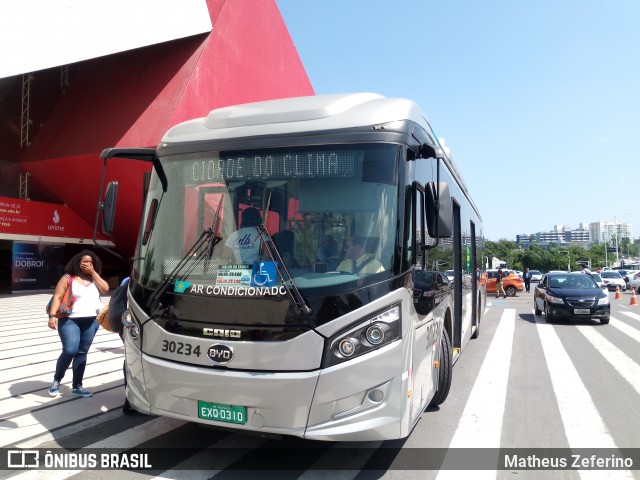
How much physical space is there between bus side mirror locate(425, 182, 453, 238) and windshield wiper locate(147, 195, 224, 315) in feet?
5.68

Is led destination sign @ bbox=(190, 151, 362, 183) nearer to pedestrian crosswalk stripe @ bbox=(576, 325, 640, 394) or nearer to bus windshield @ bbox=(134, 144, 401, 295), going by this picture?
bus windshield @ bbox=(134, 144, 401, 295)

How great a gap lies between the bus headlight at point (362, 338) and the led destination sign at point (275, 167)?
115 cm

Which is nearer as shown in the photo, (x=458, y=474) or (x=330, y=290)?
(x=330, y=290)

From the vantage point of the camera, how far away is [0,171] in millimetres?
23609

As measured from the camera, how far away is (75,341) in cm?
575

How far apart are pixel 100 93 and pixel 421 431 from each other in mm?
21004

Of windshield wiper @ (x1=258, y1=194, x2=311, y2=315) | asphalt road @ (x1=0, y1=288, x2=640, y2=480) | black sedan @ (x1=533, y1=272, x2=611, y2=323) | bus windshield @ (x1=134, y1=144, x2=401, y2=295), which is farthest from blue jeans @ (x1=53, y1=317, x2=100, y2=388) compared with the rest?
black sedan @ (x1=533, y1=272, x2=611, y2=323)

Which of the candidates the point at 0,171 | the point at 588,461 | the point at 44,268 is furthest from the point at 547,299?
the point at 0,171

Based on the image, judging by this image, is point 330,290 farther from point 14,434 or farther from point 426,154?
point 14,434

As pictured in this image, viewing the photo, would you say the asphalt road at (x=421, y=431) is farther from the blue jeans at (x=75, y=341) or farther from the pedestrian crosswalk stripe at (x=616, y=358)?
the blue jeans at (x=75, y=341)

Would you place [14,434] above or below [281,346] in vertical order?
below

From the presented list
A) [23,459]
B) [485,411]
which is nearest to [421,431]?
[485,411]

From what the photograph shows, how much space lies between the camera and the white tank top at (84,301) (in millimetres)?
5762

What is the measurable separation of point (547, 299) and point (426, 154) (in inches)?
461
